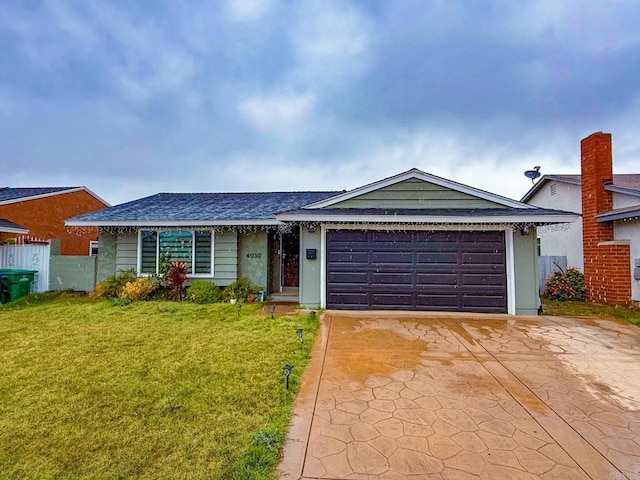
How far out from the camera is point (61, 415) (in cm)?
305

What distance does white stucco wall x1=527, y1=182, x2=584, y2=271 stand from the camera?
36.1 feet

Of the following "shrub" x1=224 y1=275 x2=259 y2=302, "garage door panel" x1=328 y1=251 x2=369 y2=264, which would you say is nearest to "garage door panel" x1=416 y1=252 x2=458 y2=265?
"garage door panel" x1=328 y1=251 x2=369 y2=264

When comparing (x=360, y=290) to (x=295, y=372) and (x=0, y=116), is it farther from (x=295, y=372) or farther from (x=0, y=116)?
(x=0, y=116)

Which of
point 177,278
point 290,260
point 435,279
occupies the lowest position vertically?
point 177,278

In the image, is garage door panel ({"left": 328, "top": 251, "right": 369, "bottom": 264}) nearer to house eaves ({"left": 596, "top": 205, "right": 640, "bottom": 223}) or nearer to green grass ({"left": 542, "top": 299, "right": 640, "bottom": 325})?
green grass ({"left": 542, "top": 299, "right": 640, "bottom": 325})

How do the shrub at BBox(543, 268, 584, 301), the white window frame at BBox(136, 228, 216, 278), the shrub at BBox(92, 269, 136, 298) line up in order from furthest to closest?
the shrub at BBox(543, 268, 584, 301)
the white window frame at BBox(136, 228, 216, 278)
the shrub at BBox(92, 269, 136, 298)

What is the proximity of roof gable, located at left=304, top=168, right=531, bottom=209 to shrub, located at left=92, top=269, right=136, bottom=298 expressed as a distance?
6.19 metres

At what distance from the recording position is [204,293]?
29.7 feet

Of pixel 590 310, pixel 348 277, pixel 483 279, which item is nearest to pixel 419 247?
pixel 483 279

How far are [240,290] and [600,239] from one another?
35.4 ft

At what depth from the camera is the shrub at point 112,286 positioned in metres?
9.49

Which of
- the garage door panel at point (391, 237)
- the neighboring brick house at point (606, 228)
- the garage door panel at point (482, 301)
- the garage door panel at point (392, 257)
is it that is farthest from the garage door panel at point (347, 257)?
the neighboring brick house at point (606, 228)

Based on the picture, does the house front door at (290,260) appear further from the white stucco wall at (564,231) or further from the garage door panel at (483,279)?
the white stucco wall at (564,231)

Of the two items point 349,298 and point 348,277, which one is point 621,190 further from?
point 349,298
